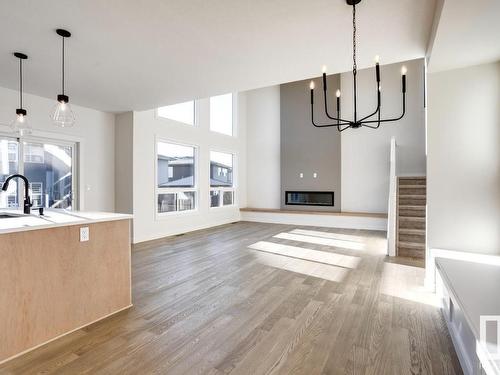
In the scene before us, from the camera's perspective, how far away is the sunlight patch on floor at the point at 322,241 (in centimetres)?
515

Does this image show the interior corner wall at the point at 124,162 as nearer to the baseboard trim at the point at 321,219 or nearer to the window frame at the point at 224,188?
the window frame at the point at 224,188

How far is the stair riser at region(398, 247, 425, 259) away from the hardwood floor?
47 centimetres

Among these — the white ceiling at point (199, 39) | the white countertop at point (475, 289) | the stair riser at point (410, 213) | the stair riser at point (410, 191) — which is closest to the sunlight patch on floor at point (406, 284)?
the white countertop at point (475, 289)

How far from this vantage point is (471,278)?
201 cm

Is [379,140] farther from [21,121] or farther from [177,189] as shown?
[21,121]

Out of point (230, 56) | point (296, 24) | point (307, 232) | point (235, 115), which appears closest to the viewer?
point (296, 24)

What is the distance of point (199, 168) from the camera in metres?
7.05

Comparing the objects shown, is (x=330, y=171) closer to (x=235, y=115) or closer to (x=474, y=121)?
(x=235, y=115)

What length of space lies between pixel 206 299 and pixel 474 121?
3206 mm

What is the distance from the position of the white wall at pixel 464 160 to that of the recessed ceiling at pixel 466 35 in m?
0.20

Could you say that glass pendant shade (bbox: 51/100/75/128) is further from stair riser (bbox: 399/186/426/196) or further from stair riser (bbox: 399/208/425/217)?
stair riser (bbox: 399/186/426/196)

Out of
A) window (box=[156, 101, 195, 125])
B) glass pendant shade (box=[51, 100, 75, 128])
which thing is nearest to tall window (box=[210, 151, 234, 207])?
window (box=[156, 101, 195, 125])

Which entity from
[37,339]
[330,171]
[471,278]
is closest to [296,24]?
[471,278]

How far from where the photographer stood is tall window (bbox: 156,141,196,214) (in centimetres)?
611
